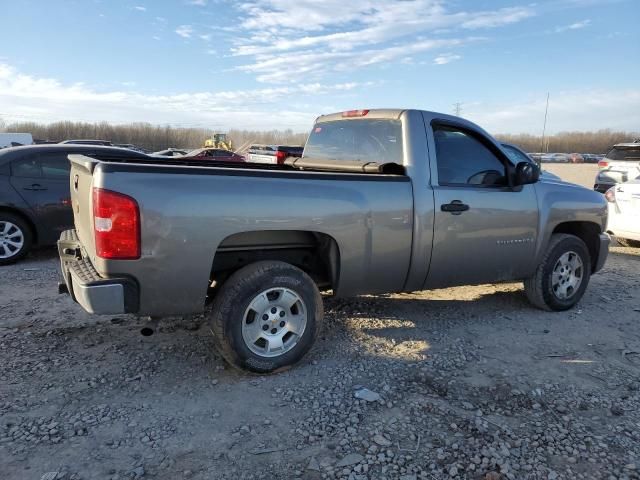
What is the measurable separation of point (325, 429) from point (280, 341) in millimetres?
845

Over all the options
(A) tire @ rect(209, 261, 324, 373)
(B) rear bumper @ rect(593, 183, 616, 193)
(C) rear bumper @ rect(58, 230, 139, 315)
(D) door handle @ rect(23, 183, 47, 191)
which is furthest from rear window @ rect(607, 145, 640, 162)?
(C) rear bumper @ rect(58, 230, 139, 315)

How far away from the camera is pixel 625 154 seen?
42.7 ft

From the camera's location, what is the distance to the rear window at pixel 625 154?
12.7 m

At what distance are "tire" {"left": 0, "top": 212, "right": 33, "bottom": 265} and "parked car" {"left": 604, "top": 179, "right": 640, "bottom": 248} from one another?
30.1ft

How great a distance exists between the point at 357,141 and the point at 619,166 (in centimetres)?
1083

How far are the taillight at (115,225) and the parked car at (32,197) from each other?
4004 millimetres

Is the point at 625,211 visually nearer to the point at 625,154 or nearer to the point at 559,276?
the point at 559,276

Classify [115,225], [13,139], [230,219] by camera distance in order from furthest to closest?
[13,139] < [230,219] < [115,225]

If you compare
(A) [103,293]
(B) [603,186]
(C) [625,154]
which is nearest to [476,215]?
(A) [103,293]

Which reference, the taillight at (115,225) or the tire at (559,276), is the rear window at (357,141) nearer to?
the tire at (559,276)

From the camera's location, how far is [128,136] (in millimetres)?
82312

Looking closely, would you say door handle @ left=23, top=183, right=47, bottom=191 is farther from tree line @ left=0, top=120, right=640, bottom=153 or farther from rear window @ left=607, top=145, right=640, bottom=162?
tree line @ left=0, top=120, right=640, bottom=153

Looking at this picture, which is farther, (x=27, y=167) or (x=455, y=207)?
(x=27, y=167)

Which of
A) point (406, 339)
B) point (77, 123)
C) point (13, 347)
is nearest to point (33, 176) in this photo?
point (13, 347)
